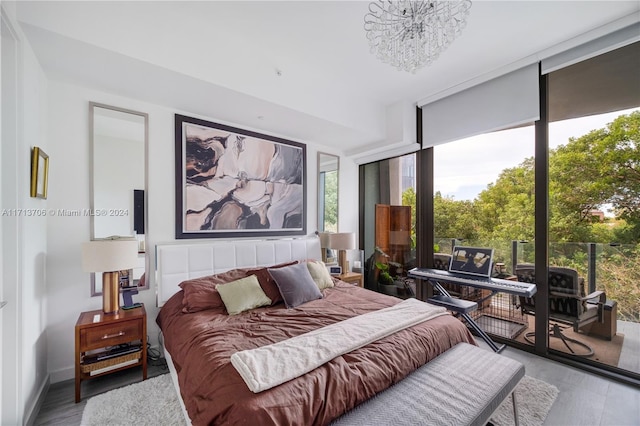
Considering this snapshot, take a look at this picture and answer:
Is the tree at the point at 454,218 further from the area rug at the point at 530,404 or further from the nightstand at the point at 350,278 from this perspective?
the area rug at the point at 530,404

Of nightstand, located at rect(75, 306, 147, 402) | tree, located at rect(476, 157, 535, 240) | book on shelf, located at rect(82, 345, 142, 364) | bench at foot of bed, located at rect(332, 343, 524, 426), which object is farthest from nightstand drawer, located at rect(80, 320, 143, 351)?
tree, located at rect(476, 157, 535, 240)

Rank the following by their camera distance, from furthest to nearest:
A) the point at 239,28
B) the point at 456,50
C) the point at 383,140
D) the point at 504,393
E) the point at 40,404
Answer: the point at 383,140, the point at 456,50, the point at 239,28, the point at 40,404, the point at 504,393

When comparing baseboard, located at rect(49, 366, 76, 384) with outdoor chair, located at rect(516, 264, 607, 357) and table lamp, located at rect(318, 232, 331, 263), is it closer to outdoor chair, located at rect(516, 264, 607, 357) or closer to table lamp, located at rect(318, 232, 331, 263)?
table lamp, located at rect(318, 232, 331, 263)

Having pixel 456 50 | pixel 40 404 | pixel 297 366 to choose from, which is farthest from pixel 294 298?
pixel 456 50

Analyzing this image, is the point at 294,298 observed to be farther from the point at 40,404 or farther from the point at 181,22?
the point at 181,22

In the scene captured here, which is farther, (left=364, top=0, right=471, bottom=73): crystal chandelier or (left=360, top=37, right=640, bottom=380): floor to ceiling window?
(left=360, top=37, right=640, bottom=380): floor to ceiling window

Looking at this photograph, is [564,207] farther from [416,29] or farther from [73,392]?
[73,392]

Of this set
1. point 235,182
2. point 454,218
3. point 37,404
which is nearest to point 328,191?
point 235,182

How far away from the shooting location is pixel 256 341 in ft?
5.44

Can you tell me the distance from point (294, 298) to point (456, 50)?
108 inches

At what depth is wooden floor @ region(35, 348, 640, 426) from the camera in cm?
178

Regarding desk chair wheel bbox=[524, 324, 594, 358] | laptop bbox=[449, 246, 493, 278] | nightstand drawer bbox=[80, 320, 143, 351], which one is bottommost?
desk chair wheel bbox=[524, 324, 594, 358]

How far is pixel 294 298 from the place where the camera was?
241cm

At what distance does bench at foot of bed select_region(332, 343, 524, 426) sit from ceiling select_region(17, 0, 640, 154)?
2481 mm
